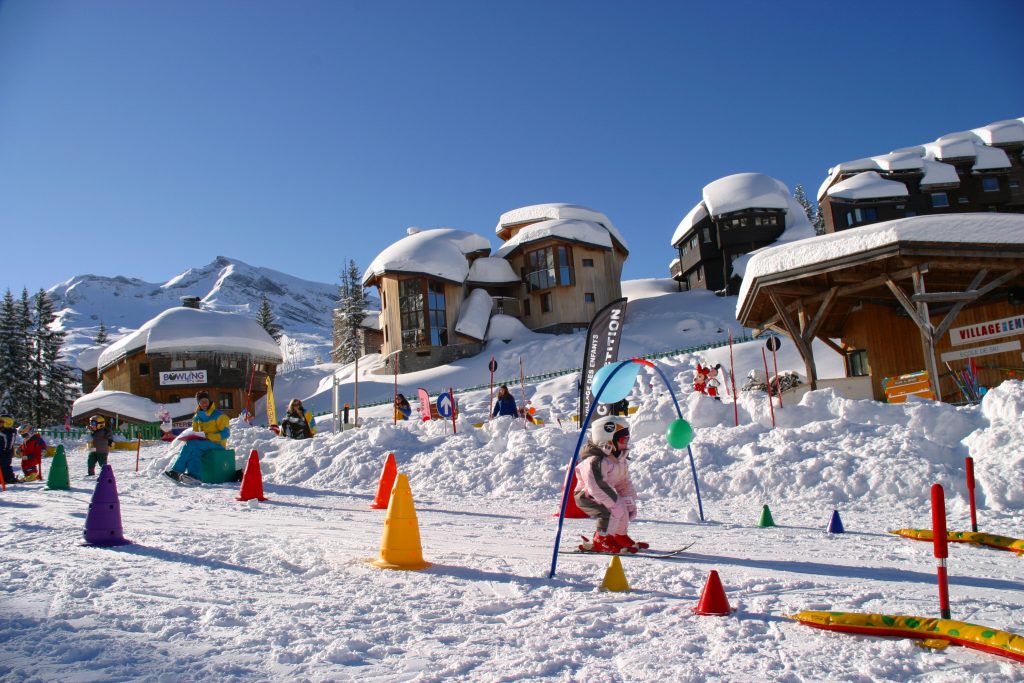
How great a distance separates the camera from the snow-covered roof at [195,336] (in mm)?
40938

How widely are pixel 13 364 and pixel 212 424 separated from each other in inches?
1442

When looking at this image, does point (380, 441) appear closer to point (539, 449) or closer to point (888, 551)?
point (539, 449)

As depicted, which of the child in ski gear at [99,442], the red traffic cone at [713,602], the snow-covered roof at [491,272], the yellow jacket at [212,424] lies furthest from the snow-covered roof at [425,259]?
the red traffic cone at [713,602]

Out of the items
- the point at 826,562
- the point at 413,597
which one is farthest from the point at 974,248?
the point at 413,597

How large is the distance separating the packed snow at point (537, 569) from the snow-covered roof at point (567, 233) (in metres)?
31.5

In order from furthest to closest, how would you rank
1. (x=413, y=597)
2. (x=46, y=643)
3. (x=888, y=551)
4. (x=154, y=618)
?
1. (x=888, y=551)
2. (x=413, y=597)
3. (x=154, y=618)
4. (x=46, y=643)

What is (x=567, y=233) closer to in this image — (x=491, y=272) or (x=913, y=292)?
(x=491, y=272)

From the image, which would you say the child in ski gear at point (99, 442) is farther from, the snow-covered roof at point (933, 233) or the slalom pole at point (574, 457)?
the snow-covered roof at point (933, 233)

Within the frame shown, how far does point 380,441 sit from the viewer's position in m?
15.5

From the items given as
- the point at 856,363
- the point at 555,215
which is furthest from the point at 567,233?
the point at 856,363

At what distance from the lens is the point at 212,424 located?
1365cm

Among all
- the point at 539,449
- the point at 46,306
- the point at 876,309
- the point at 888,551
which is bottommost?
the point at 888,551

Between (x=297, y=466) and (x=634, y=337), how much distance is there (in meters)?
28.9

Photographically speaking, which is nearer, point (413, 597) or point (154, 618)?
A: point (154, 618)
